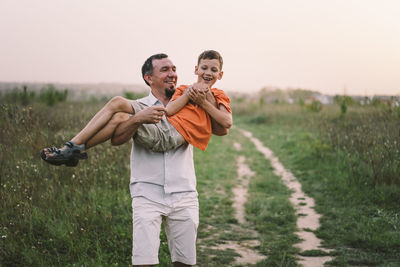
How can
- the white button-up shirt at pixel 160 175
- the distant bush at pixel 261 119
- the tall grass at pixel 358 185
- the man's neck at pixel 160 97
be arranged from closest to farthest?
1. the white button-up shirt at pixel 160 175
2. the man's neck at pixel 160 97
3. the tall grass at pixel 358 185
4. the distant bush at pixel 261 119

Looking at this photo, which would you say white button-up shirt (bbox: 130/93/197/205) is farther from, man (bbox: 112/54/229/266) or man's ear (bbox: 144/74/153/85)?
man's ear (bbox: 144/74/153/85)

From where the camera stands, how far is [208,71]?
11.7 feet

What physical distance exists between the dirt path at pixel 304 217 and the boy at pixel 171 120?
2593 millimetres

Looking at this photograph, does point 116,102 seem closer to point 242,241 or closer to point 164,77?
point 164,77

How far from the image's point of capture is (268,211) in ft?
21.5

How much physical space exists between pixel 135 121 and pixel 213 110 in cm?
77

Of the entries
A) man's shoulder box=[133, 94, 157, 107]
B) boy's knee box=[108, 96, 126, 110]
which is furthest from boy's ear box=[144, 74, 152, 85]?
boy's knee box=[108, 96, 126, 110]

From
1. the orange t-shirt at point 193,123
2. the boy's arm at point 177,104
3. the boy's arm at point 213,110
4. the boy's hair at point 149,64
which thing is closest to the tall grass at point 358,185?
the boy's arm at point 213,110

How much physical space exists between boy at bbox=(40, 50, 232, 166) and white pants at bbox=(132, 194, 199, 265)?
0.48 meters

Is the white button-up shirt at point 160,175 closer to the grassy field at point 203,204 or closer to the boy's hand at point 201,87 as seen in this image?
the boy's hand at point 201,87

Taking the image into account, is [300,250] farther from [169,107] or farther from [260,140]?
[260,140]

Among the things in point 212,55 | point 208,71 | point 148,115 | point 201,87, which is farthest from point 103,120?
point 212,55

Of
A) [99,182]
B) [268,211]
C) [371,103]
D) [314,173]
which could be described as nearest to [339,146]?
[314,173]

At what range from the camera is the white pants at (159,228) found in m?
2.71
